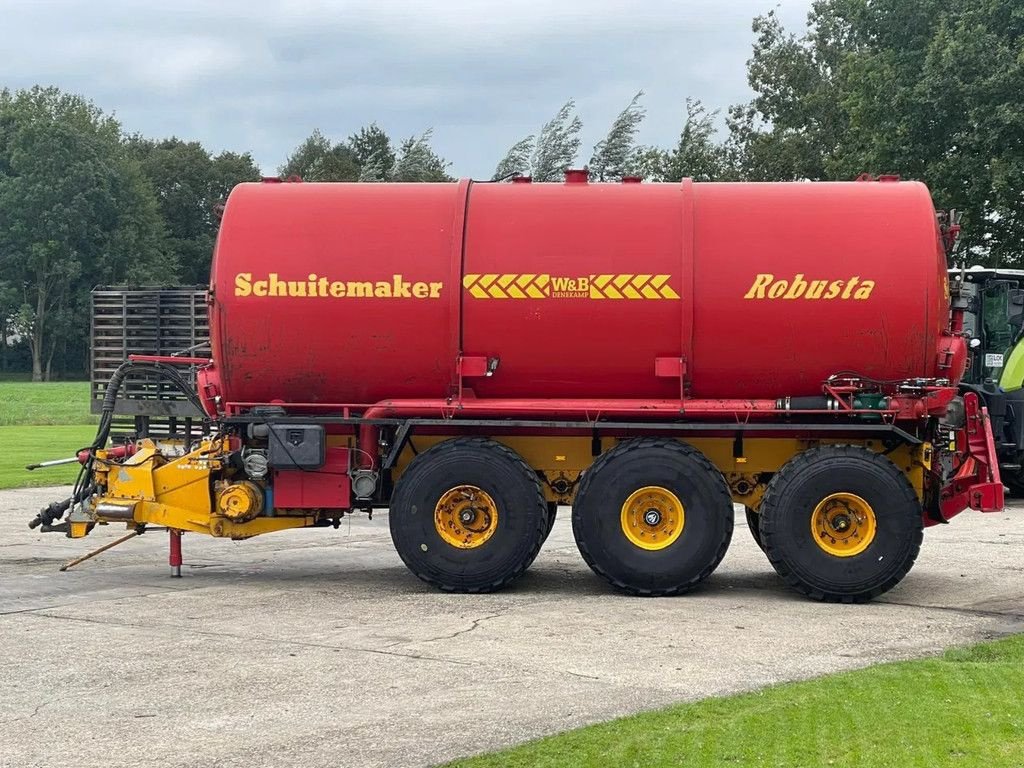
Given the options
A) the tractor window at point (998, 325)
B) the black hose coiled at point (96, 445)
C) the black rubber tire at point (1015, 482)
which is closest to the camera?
the black hose coiled at point (96, 445)

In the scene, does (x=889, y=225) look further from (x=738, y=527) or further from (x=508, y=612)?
(x=738, y=527)

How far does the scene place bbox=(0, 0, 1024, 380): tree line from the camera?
31922mm

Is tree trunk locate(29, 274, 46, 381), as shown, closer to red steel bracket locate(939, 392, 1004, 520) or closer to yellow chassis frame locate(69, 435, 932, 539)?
yellow chassis frame locate(69, 435, 932, 539)

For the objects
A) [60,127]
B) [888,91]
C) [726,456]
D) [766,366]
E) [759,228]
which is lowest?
[726,456]

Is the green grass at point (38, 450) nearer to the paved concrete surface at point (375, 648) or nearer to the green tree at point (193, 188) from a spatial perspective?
the paved concrete surface at point (375, 648)

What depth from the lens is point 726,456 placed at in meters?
11.5

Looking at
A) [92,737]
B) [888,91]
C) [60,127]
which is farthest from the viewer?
[60,127]

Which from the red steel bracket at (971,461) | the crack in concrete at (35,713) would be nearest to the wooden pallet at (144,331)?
the red steel bracket at (971,461)

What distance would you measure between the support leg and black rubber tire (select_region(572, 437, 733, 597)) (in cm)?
357

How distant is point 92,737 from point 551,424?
17.1ft

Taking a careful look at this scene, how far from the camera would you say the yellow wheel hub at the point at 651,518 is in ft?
36.7

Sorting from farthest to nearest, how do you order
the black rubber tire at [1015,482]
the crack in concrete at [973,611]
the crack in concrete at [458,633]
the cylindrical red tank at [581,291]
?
the black rubber tire at [1015,482]
the cylindrical red tank at [581,291]
the crack in concrete at [973,611]
the crack in concrete at [458,633]

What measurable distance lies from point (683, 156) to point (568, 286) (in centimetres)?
3484

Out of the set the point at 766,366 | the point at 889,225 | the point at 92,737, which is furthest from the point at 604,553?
the point at 92,737
